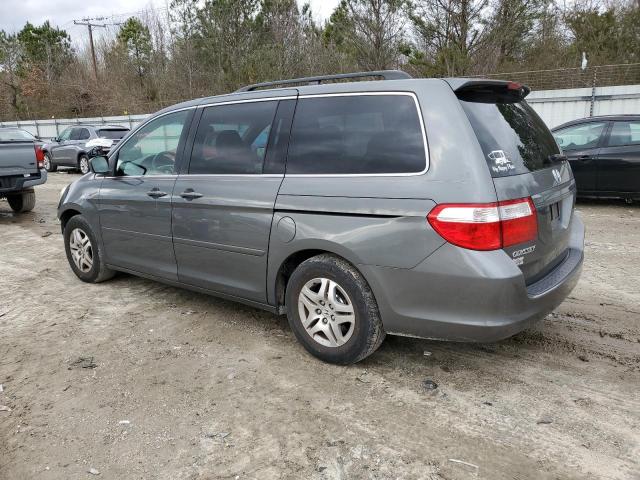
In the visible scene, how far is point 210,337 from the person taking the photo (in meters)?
4.08

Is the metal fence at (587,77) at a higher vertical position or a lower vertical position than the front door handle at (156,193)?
higher

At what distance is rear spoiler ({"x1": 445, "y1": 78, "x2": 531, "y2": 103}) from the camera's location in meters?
3.08

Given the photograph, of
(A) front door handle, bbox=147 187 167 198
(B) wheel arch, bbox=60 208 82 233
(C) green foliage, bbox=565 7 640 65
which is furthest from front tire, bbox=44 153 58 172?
(C) green foliage, bbox=565 7 640 65

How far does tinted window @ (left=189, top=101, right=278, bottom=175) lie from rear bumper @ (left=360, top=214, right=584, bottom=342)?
51.2 inches

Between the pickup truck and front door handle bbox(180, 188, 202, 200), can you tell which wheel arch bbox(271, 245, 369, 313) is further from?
the pickup truck

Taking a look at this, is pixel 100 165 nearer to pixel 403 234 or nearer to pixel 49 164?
pixel 403 234

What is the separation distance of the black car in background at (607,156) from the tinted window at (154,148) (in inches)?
263

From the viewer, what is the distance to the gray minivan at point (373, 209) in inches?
112

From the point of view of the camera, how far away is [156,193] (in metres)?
4.40

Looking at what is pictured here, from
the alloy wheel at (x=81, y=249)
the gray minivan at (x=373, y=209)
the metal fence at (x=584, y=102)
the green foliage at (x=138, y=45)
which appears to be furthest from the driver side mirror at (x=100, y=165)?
the green foliage at (x=138, y=45)

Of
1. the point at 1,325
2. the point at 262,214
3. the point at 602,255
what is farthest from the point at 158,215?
the point at 602,255

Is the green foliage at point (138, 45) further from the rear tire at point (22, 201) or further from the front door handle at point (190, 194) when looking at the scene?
the front door handle at point (190, 194)

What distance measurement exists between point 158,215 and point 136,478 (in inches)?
93.6

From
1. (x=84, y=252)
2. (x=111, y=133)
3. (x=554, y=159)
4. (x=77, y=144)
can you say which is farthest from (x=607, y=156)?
(x=77, y=144)
